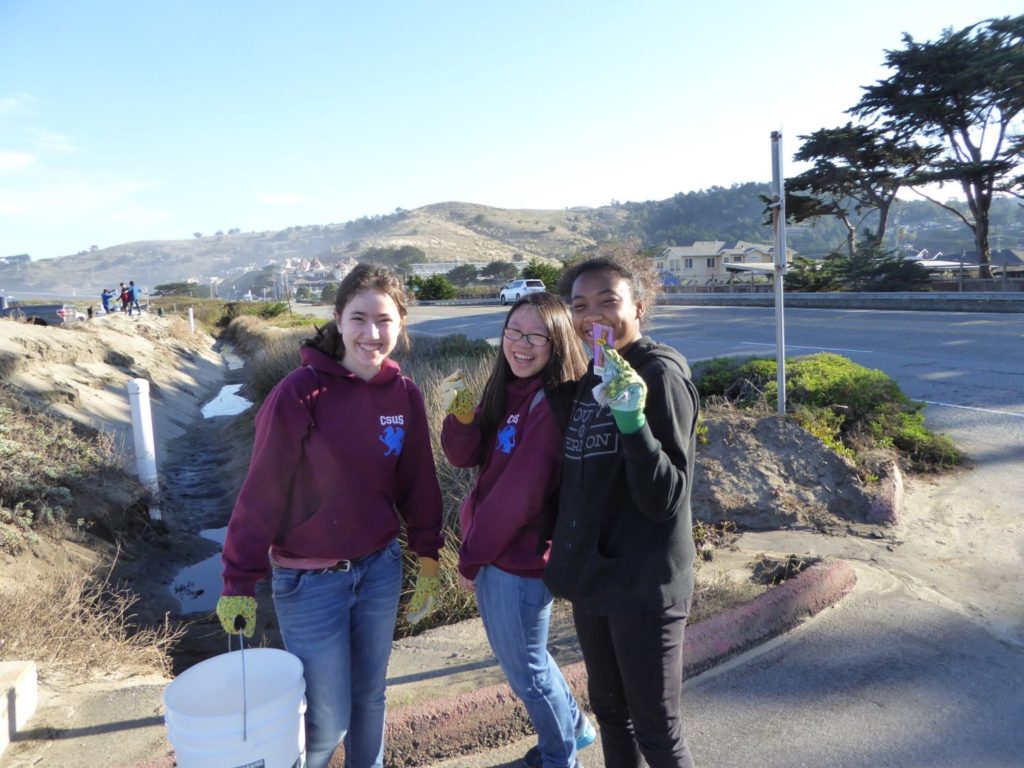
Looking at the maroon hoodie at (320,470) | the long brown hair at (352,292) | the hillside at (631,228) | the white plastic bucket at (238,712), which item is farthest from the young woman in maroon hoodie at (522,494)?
the hillside at (631,228)

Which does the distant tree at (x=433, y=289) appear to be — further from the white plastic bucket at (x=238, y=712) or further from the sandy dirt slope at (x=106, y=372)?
the white plastic bucket at (x=238, y=712)

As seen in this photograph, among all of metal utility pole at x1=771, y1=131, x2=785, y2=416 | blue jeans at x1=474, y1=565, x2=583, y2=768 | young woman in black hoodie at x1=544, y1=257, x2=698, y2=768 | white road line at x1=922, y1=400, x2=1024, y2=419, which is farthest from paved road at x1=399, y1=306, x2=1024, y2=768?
white road line at x1=922, y1=400, x2=1024, y2=419

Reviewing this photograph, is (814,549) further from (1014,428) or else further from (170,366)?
(170,366)

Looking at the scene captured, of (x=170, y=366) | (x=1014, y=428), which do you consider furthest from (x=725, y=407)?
(x=170, y=366)

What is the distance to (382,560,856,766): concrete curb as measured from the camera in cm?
293

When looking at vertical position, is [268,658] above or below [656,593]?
below

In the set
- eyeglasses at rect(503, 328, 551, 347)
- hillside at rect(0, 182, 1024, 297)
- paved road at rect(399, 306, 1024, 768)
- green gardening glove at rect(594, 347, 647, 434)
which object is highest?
hillside at rect(0, 182, 1024, 297)

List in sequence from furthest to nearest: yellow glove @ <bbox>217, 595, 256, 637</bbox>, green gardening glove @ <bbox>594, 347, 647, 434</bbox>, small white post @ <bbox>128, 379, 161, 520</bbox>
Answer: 1. small white post @ <bbox>128, 379, 161, 520</bbox>
2. yellow glove @ <bbox>217, 595, 256, 637</bbox>
3. green gardening glove @ <bbox>594, 347, 647, 434</bbox>

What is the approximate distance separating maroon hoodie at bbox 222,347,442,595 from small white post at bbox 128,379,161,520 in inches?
218

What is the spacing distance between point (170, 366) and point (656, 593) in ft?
62.3

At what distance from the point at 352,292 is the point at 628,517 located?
1.16 m

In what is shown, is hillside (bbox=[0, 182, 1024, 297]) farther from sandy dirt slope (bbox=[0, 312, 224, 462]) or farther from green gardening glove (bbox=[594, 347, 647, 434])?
green gardening glove (bbox=[594, 347, 647, 434])

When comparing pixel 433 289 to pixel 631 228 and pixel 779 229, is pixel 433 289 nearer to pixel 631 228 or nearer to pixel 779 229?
pixel 779 229

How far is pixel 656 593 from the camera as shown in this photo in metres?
2.04
